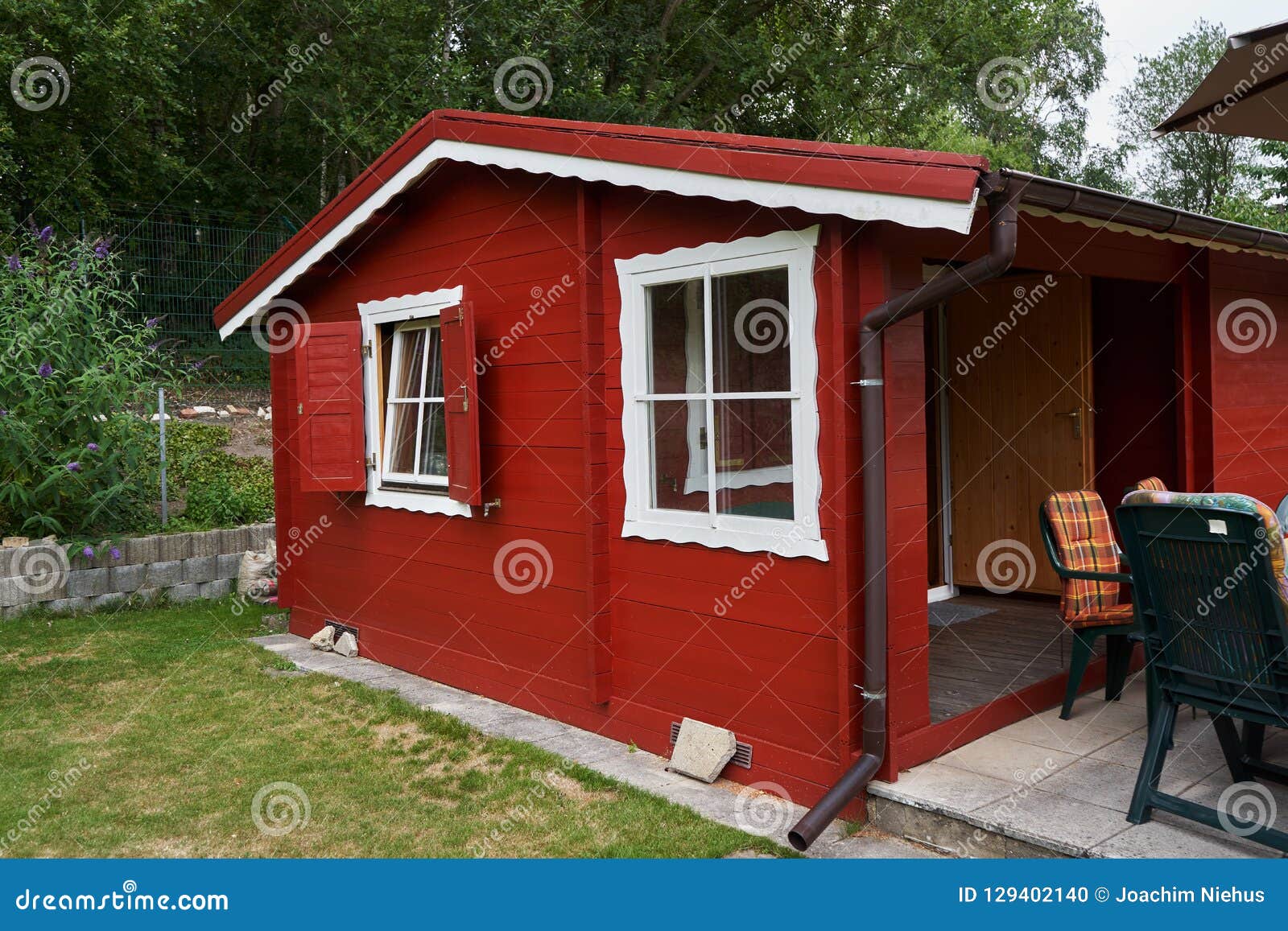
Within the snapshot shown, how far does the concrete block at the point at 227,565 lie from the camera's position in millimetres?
8711

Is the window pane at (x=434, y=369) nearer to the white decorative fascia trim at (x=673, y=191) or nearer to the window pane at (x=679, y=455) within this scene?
the white decorative fascia trim at (x=673, y=191)

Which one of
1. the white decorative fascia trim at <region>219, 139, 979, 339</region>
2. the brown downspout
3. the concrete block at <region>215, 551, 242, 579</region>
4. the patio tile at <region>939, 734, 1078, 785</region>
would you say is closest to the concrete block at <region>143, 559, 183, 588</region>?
the concrete block at <region>215, 551, 242, 579</region>

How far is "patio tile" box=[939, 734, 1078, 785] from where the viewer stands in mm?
3906

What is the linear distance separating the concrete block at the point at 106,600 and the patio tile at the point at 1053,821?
6974 mm

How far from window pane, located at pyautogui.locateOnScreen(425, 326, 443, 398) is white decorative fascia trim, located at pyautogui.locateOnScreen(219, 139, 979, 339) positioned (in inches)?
32.1

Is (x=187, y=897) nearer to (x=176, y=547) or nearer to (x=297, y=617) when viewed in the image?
(x=297, y=617)

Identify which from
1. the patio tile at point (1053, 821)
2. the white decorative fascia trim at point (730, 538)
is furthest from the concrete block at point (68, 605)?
the patio tile at point (1053, 821)

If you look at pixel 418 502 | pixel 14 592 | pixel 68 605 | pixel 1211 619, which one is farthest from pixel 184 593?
pixel 1211 619

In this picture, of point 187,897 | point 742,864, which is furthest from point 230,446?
point 742,864

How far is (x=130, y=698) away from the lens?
19.5 feet

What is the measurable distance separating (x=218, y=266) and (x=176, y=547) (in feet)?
14.8

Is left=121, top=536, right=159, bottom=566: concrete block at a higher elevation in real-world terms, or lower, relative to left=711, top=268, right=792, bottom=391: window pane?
lower

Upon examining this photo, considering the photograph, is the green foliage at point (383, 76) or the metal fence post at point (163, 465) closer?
the metal fence post at point (163, 465)

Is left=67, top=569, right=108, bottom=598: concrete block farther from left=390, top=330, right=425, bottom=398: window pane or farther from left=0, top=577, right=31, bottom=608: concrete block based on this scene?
left=390, top=330, right=425, bottom=398: window pane
